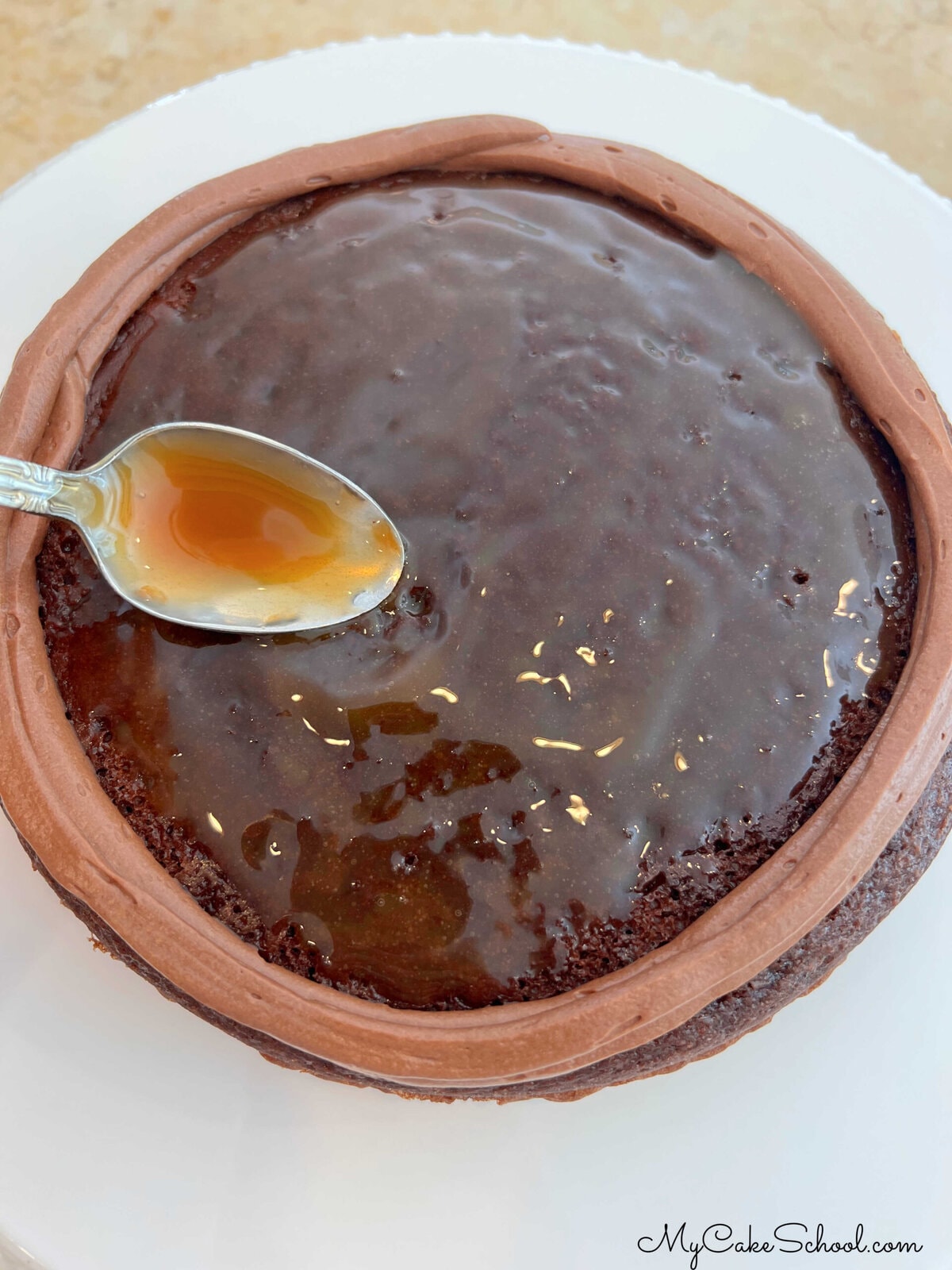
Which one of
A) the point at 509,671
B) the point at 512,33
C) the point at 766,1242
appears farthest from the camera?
the point at 512,33

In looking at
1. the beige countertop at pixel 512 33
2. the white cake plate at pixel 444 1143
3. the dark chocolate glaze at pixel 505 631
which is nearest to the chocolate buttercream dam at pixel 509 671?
the dark chocolate glaze at pixel 505 631

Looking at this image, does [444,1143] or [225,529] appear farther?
[444,1143]

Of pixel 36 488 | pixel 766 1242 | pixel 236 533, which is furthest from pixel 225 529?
pixel 766 1242

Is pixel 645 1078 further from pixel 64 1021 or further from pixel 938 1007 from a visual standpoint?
pixel 64 1021

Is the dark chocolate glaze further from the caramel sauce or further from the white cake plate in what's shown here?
the white cake plate

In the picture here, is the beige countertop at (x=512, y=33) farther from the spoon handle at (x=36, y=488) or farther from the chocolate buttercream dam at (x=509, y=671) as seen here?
the spoon handle at (x=36, y=488)

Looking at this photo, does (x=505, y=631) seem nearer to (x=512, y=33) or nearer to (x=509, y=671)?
(x=509, y=671)

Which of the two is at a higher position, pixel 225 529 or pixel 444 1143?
pixel 225 529
